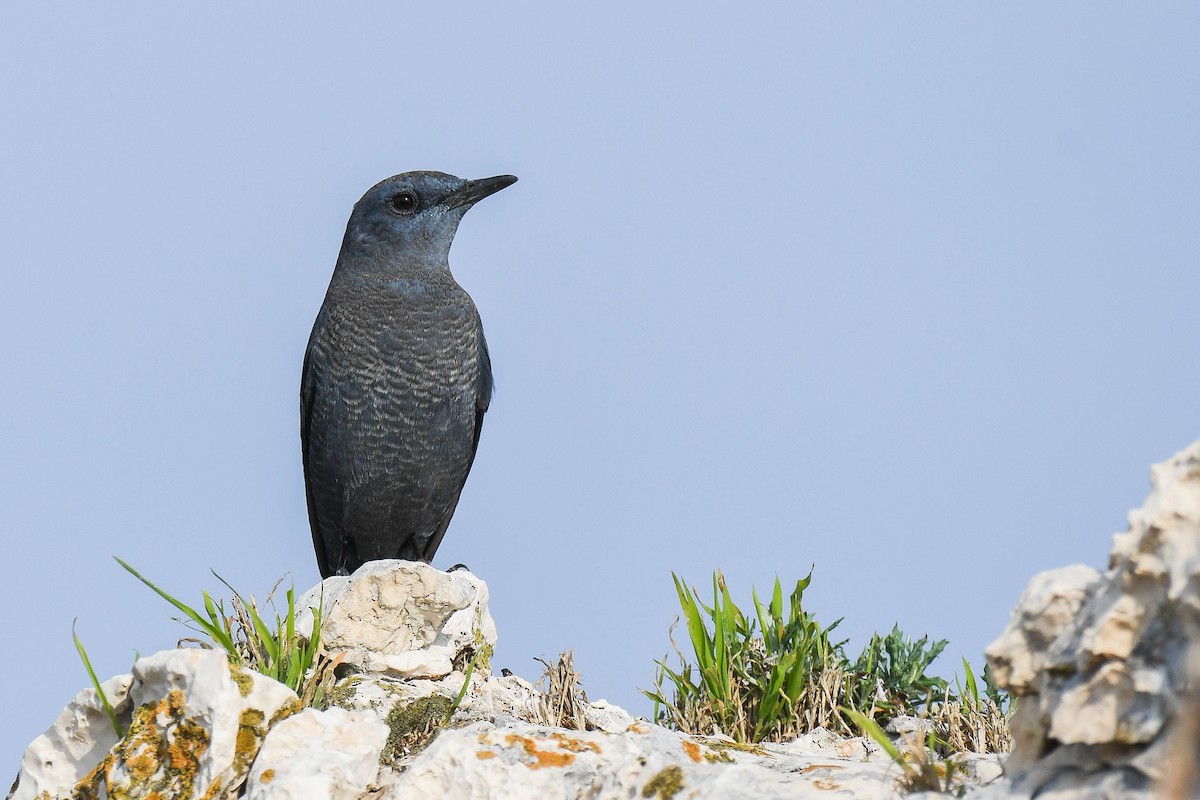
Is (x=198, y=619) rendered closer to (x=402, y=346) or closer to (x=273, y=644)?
(x=273, y=644)

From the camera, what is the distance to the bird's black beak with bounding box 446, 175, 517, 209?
832 cm

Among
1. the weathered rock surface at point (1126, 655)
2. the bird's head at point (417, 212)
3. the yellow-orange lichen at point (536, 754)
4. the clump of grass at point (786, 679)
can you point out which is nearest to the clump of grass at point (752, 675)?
the clump of grass at point (786, 679)

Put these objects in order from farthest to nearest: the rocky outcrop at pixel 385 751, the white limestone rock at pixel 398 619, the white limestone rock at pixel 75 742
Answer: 1. the white limestone rock at pixel 398 619
2. the white limestone rock at pixel 75 742
3. the rocky outcrop at pixel 385 751

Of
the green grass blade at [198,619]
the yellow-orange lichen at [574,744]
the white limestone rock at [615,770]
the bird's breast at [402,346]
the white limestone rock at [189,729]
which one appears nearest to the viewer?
the white limestone rock at [615,770]

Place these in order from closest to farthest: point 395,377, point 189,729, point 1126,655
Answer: point 1126,655 → point 189,729 → point 395,377

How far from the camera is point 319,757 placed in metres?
4.02

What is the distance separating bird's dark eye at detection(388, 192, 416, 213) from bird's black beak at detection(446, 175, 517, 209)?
0.74ft

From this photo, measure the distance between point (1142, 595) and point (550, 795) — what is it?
197cm

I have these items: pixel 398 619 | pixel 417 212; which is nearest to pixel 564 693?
pixel 398 619

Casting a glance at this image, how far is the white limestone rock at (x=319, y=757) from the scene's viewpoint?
390 cm

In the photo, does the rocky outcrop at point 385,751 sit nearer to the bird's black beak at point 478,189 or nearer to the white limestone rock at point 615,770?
the white limestone rock at point 615,770

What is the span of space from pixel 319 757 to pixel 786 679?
1873 mm

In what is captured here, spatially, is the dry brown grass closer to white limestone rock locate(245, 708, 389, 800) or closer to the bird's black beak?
white limestone rock locate(245, 708, 389, 800)

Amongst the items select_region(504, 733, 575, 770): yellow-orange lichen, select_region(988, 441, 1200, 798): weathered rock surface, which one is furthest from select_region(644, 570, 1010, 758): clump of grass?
select_region(988, 441, 1200, 798): weathered rock surface
